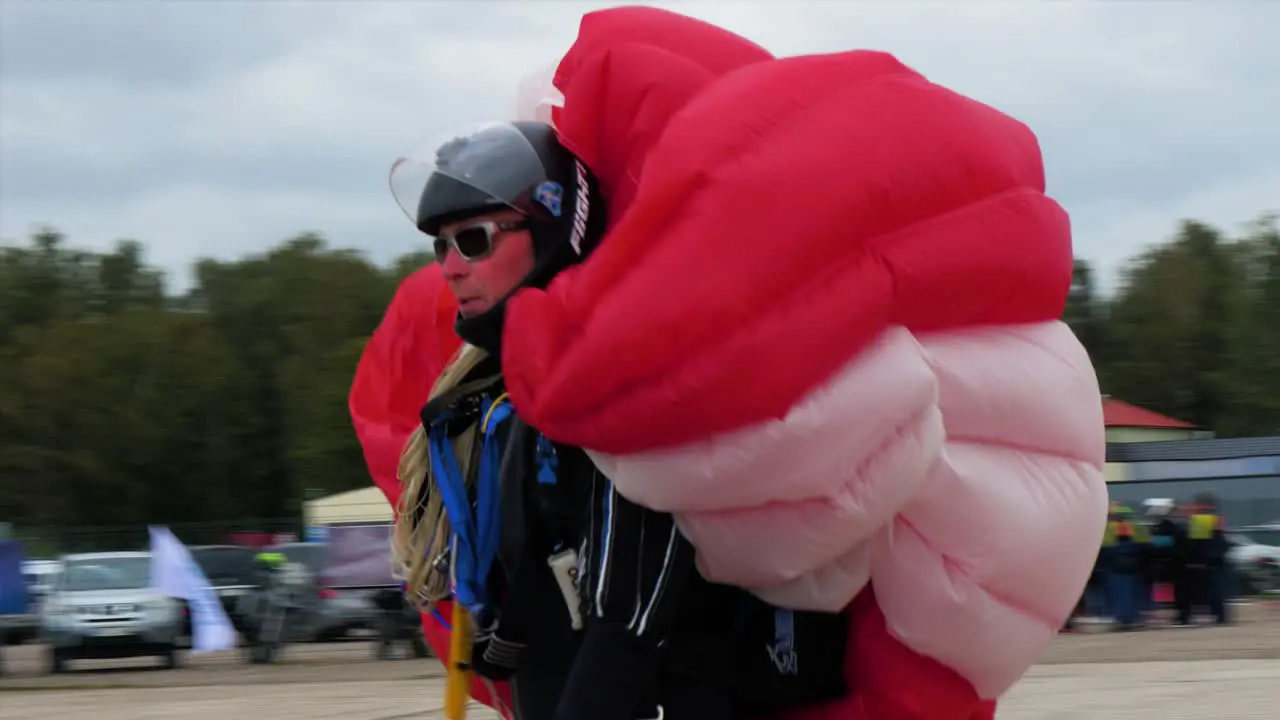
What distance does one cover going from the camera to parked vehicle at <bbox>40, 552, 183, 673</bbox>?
59.7 ft

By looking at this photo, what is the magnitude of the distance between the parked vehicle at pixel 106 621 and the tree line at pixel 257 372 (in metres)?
35.6

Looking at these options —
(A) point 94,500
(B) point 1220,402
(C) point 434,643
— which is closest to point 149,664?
(C) point 434,643

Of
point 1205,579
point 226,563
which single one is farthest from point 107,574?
point 1205,579

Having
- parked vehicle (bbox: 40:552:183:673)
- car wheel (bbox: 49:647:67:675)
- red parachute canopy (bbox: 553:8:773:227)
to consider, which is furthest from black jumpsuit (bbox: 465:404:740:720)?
car wheel (bbox: 49:647:67:675)

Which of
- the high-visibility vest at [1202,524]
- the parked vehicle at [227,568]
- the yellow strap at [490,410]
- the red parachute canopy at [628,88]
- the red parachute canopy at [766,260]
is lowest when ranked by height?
the parked vehicle at [227,568]

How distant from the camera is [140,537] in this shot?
1163 inches

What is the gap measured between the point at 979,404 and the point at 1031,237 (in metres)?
0.30

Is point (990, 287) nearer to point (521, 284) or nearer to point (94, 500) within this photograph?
point (521, 284)

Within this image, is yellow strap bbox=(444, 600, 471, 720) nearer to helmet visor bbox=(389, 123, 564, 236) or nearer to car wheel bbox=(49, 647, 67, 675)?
helmet visor bbox=(389, 123, 564, 236)

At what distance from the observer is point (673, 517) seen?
2572 millimetres

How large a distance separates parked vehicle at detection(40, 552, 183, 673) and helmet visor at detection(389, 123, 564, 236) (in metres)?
16.5

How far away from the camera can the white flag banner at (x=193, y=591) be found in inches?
729

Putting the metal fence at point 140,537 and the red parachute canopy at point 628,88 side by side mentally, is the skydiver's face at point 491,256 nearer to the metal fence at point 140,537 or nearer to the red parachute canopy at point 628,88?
the red parachute canopy at point 628,88

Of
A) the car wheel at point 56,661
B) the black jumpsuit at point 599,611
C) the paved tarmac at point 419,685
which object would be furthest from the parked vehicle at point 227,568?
the black jumpsuit at point 599,611
